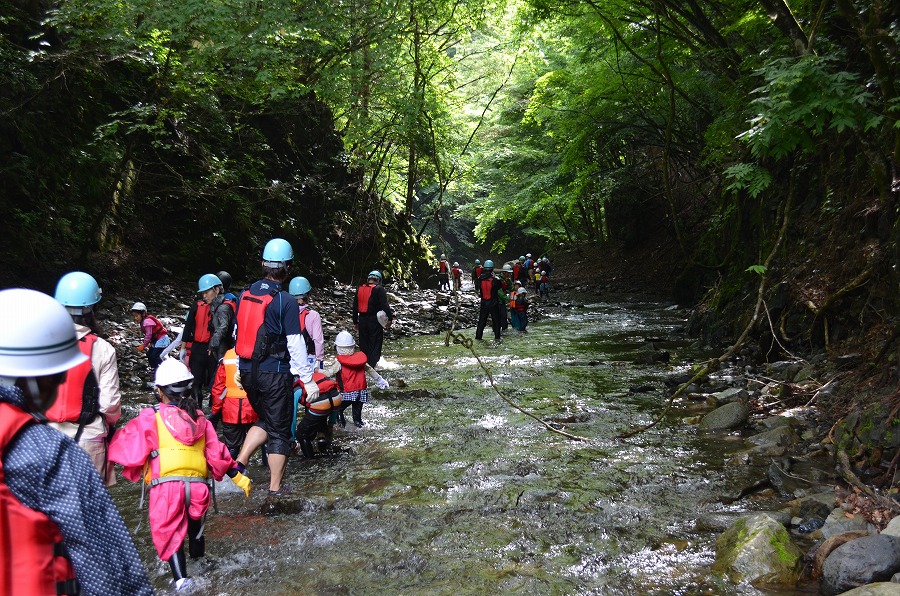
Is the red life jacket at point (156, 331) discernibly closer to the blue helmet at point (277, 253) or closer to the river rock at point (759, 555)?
the blue helmet at point (277, 253)

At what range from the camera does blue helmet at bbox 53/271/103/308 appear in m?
4.16

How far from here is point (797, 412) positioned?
7.81 metres

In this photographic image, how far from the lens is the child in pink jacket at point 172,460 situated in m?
4.00

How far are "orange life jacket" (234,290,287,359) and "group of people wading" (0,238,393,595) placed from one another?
0.04ft

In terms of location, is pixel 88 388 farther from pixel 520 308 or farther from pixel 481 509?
pixel 520 308

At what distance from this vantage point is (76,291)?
4.19 m

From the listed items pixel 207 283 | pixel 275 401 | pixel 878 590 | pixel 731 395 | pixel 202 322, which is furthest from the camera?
pixel 731 395

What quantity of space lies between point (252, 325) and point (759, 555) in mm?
4284

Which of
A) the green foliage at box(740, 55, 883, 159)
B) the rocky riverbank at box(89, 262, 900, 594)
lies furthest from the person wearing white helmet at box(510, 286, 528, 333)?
the green foliage at box(740, 55, 883, 159)

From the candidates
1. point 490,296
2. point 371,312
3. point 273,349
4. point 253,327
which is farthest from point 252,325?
point 490,296

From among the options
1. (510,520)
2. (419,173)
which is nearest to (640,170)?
(419,173)

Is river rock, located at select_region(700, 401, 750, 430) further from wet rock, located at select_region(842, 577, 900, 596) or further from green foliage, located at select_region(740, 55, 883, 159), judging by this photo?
wet rock, located at select_region(842, 577, 900, 596)

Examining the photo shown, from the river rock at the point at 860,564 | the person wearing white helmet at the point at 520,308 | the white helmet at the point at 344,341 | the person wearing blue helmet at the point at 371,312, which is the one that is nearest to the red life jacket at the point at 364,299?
the person wearing blue helmet at the point at 371,312

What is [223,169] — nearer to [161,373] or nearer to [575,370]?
[575,370]
